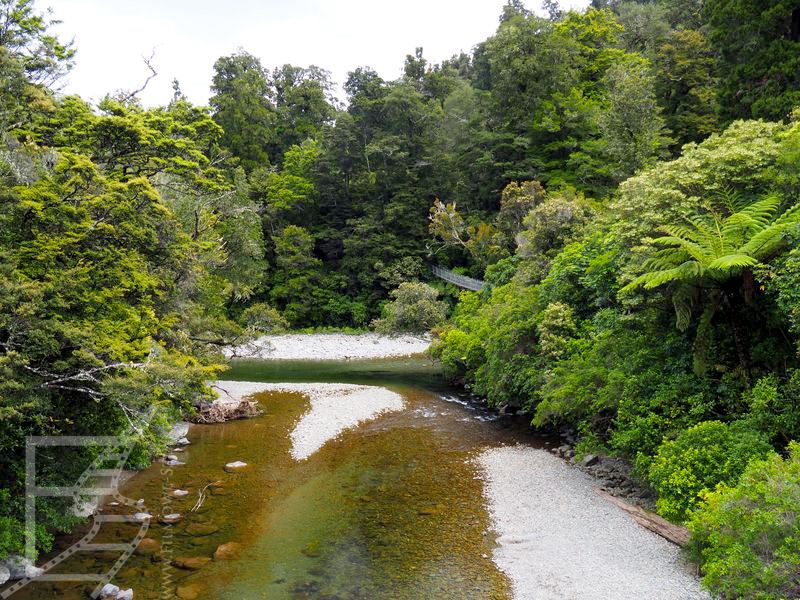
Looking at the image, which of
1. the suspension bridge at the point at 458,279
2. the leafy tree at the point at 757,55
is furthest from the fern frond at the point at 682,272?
the suspension bridge at the point at 458,279

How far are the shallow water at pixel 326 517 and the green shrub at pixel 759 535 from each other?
8.03ft

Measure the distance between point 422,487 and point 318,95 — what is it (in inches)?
1849

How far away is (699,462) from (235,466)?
8758mm

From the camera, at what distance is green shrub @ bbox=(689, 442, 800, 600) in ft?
15.7

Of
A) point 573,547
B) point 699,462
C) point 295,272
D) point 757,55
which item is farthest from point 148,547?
point 295,272

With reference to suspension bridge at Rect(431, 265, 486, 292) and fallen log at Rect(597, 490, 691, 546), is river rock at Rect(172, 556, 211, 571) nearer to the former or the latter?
fallen log at Rect(597, 490, 691, 546)

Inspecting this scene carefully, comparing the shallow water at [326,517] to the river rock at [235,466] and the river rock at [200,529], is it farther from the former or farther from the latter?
the river rock at [235,466]

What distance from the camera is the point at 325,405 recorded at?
55.1 ft

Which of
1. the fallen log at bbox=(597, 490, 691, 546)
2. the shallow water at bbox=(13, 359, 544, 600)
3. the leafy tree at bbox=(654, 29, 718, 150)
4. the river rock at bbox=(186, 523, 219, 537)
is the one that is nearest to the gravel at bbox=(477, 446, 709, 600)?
the fallen log at bbox=(597, 490, 691, 546)

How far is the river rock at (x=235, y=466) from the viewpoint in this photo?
11.0 metres

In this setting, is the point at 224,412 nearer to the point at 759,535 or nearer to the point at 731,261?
the point at 731,261

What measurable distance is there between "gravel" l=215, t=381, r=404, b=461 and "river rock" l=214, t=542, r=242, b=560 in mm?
4073

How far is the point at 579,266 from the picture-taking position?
523 inches

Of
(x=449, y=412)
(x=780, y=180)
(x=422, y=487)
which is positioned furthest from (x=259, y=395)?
(x=780, y=180)
